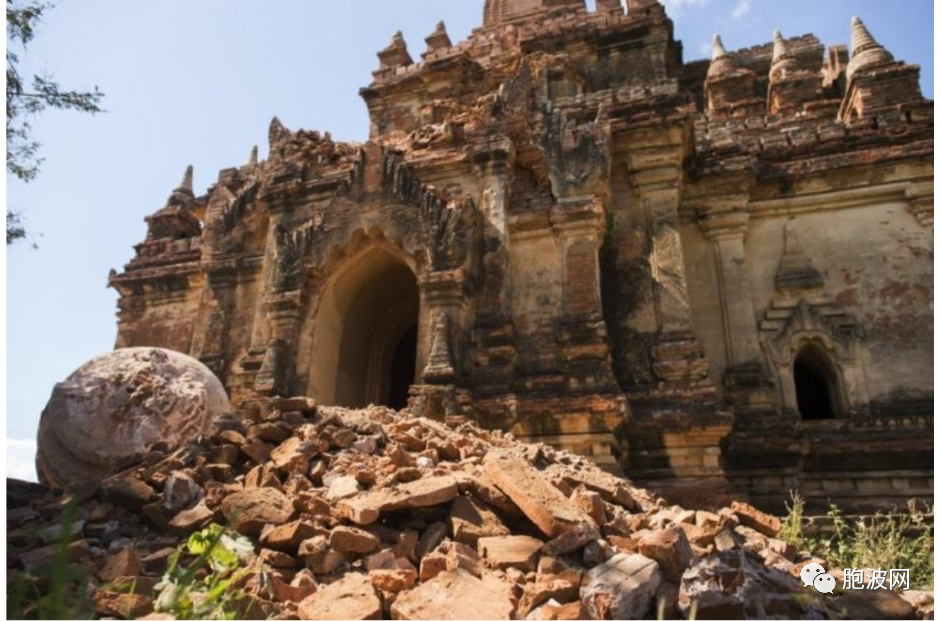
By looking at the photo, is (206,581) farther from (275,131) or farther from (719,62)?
(719,62)

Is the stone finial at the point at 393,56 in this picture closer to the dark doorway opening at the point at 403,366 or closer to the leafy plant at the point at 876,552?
the dark doorway opening at the point at 403,366

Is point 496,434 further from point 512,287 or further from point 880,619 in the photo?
point 880,619

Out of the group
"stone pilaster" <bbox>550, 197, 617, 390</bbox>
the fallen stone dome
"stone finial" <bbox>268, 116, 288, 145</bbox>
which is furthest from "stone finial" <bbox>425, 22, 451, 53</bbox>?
the fallen stone dome

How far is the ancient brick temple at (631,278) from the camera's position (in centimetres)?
884

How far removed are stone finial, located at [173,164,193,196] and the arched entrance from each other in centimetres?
917

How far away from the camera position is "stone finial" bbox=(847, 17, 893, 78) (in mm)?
12102

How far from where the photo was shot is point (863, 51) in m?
12.4

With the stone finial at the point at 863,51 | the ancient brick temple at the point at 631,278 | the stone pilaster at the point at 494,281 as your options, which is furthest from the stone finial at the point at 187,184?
the stone finial at the point at 863,51

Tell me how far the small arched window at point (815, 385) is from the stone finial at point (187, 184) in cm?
1541

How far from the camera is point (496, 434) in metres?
7.33

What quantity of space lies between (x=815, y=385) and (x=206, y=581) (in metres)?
11.0

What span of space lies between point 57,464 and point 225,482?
2.27 m

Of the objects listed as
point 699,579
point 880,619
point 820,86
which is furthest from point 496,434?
point 820,86

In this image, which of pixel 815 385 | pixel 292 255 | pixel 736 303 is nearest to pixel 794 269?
pixel 736 303
